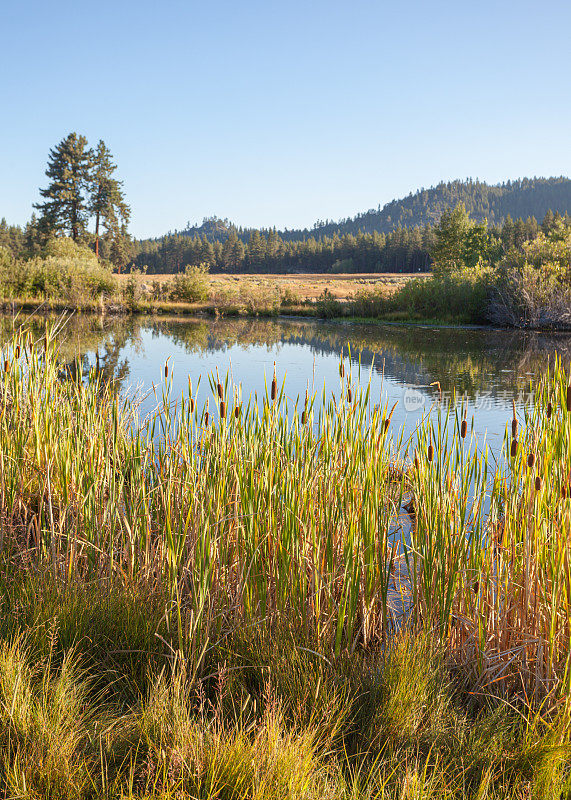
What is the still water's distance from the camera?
10219 mm

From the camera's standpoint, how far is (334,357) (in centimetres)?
1644

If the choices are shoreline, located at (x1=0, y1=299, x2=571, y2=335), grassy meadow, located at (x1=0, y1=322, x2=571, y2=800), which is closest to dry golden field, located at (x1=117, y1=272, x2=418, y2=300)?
shoreline, located at (x1=0, y1=299, x2=571, y2=335)

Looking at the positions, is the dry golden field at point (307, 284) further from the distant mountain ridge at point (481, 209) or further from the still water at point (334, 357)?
the distant mountain ridge at point (481, 209)

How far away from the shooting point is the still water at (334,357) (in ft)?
33.5

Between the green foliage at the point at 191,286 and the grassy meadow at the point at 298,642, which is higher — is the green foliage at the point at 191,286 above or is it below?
above

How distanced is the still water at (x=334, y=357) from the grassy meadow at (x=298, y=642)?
452cm

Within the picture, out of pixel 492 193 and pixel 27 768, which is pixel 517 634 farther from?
pixel 492 193

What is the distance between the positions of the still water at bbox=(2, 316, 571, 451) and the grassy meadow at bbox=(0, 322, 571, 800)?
452 centimetres

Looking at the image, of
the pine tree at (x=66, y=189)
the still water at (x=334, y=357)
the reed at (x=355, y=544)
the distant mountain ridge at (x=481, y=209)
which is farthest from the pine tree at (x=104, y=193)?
the distant mountain ridge at (x=481, y=209)

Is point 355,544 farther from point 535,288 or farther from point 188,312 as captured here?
point 188,312

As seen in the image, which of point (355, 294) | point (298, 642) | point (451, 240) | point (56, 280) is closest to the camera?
point (298, 642)

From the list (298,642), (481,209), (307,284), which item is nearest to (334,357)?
(298,642)

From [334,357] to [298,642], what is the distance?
1451 cm

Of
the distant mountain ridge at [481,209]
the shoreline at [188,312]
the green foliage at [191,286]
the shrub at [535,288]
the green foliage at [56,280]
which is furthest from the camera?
the distant mountain ridge at [481,209]
